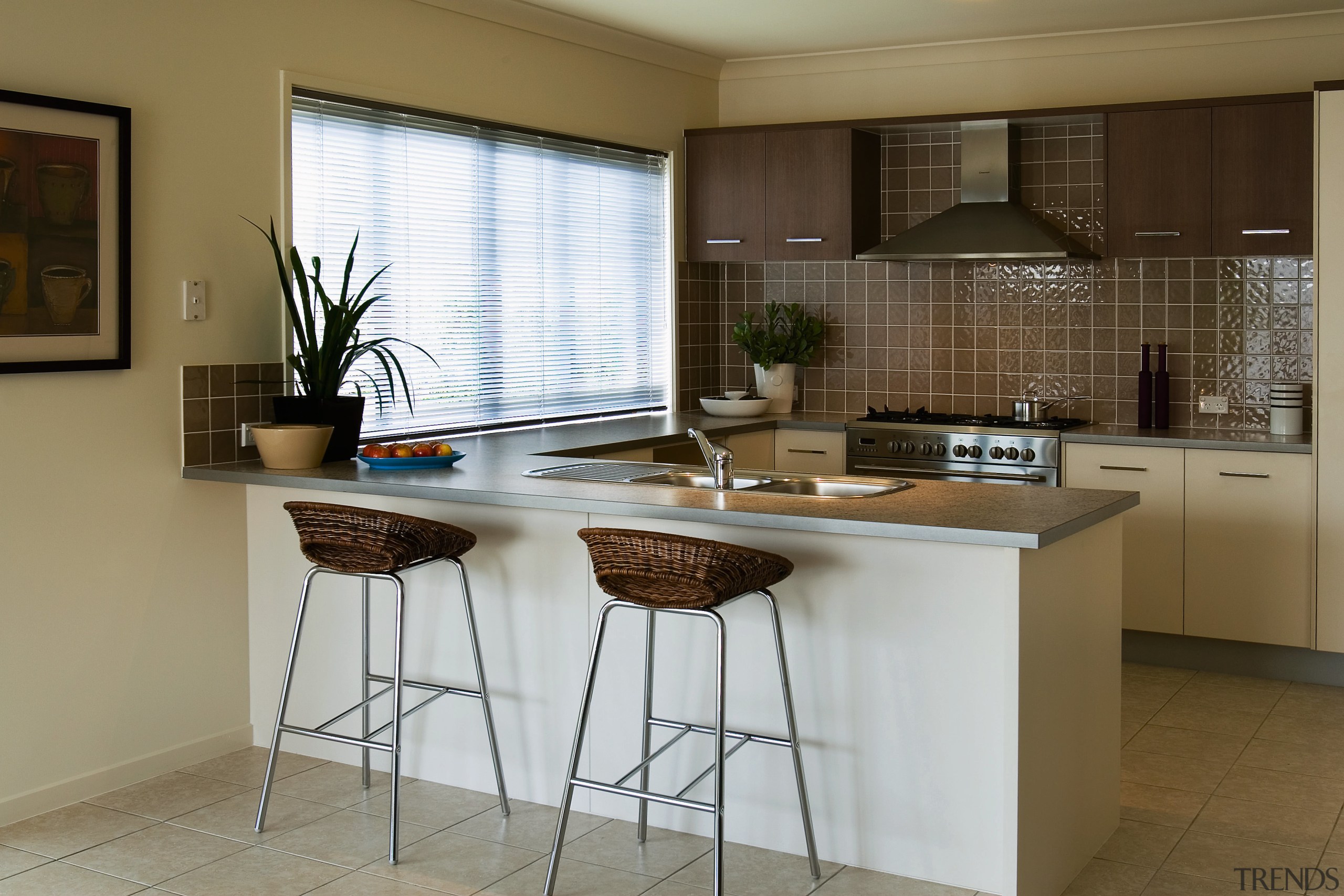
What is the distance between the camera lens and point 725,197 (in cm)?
598

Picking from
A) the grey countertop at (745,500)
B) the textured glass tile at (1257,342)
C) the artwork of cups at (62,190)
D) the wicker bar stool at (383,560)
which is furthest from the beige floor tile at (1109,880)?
the artwork of cups at (62,190)

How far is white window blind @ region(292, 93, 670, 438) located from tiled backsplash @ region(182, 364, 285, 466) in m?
0.41

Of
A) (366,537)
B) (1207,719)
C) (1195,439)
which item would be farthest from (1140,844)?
(366,537)

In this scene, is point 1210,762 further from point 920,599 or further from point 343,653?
point 343,653

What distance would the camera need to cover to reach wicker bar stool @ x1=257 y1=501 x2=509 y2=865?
3273 millimetres

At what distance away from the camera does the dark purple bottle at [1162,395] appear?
17.6 feet

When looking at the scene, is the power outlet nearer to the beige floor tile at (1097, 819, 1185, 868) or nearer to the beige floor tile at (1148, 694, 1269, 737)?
the beige floor tile at (1148, 694, 1269, 737)

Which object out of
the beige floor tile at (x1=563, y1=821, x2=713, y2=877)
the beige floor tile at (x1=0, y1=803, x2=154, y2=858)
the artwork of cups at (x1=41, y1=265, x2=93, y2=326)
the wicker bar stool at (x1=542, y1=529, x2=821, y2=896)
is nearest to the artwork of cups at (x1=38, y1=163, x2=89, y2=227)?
the artwork of cups at (x1=41, y1=265, x2=93, y2=326)

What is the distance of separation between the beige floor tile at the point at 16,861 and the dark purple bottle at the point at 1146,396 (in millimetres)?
4276

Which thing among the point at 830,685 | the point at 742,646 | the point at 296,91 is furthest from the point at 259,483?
the point at 830,685

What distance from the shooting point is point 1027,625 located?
288 cm

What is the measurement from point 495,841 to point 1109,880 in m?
1.53

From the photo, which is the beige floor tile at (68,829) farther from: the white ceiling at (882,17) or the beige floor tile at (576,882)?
the white ceiling at (882,17)

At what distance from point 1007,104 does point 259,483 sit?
3619mm
